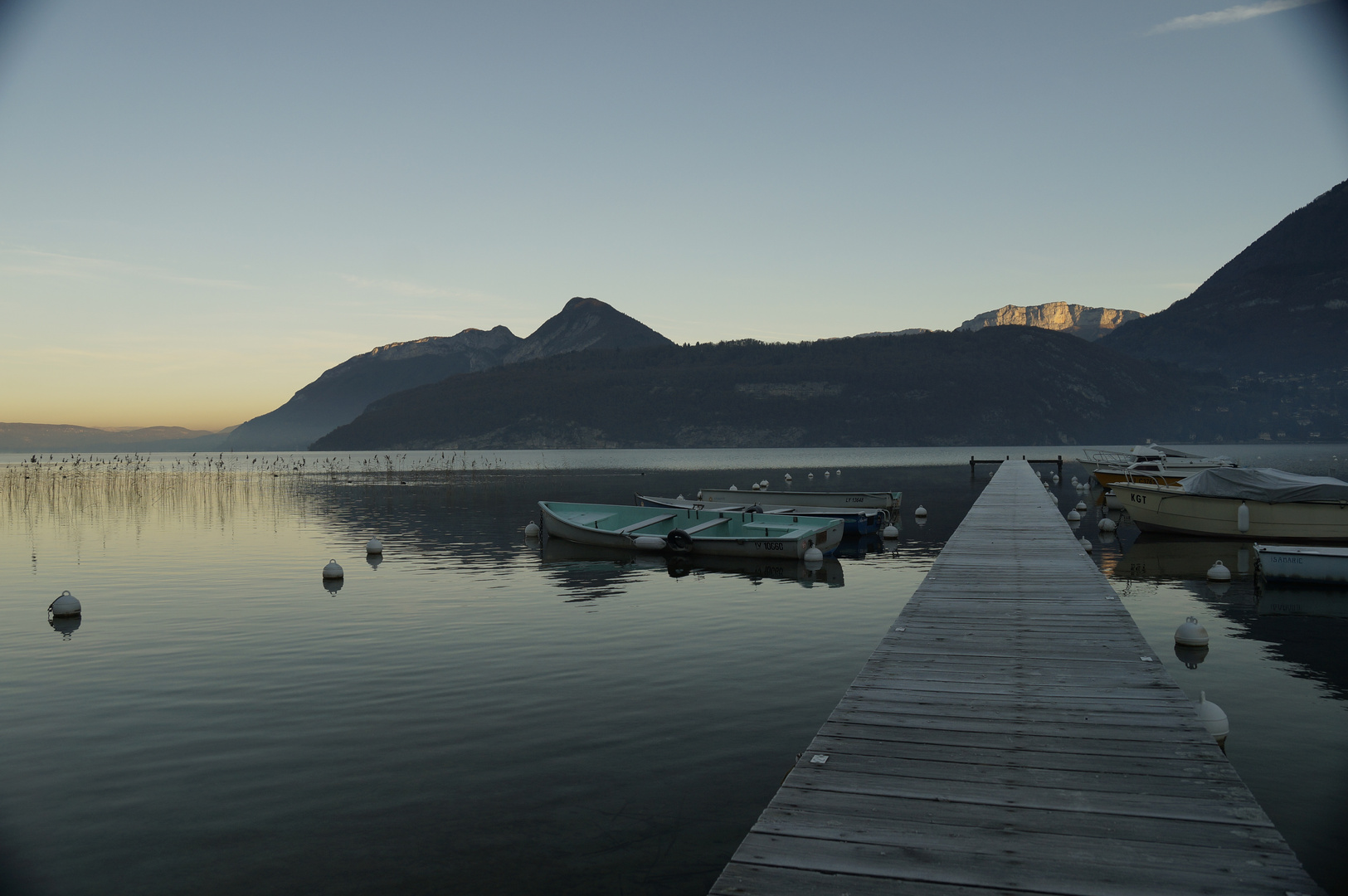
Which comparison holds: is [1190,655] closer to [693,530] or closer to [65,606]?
[693,530]

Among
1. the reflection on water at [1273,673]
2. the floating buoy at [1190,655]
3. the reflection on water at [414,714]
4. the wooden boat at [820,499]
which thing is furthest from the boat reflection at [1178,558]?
the wooden boat at [820,499]

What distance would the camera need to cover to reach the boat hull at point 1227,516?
94.2ft

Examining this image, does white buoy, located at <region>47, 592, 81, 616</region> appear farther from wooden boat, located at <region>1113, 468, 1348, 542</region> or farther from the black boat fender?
wooden boat, located at <region>1113, 468, 1348, 542</region>

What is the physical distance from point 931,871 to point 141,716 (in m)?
11.9

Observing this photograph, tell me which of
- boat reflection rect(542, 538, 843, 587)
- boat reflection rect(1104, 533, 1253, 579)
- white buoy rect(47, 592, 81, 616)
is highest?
white buoy rect(47, 592, 81, 616)

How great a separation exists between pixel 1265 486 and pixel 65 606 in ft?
121

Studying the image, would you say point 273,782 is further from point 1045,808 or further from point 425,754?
point 1045,808

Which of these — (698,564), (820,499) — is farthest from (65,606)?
(820,499)

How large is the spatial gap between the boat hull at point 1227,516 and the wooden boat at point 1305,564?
27.4ft

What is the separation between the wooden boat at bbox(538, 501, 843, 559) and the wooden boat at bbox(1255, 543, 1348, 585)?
12581 mm

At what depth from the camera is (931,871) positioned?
17.6 feet

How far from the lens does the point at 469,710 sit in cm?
1262

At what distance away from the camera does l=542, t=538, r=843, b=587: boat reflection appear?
2614 centimetres

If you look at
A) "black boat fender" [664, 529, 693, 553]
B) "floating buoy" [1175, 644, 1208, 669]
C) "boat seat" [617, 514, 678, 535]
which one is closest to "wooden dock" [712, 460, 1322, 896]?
"floating buoy" [1175, 644, 1208, 669]
